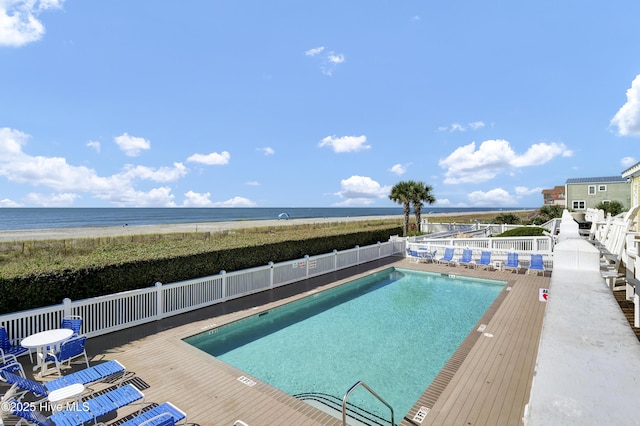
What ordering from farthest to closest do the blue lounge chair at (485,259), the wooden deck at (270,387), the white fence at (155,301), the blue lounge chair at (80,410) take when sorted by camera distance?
the blue lounge chair at (485,259) < the white fence at (155,301) < the wooden deck at (270,387) < the blue lounge chair at (80,410)

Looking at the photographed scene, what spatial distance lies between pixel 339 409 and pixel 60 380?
4170 millimetres

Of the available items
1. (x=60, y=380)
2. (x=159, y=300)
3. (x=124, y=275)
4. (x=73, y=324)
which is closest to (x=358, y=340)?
(x=159, y=300)

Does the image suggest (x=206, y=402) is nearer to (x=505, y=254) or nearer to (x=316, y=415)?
(x=316, y=415)

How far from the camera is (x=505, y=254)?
1400cm

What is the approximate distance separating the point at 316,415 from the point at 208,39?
1530 centimetres

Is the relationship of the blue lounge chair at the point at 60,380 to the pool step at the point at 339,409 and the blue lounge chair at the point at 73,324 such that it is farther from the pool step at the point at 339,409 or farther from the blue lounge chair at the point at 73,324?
the pool step at the point at 339,409

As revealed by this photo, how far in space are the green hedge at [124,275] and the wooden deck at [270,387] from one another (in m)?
1.22

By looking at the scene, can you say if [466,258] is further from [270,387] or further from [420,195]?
[270,387]

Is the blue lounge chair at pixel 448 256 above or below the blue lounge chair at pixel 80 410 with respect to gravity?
above

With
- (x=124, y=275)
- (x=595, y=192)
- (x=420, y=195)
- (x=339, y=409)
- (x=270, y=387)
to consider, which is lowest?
(x=339, y=409)

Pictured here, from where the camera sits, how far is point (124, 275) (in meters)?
7.77

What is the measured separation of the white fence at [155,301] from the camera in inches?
242

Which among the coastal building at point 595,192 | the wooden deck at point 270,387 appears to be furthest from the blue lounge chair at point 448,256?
the coastal building at point 595,192

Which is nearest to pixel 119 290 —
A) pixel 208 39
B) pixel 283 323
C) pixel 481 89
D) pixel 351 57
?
pixel 283 323
